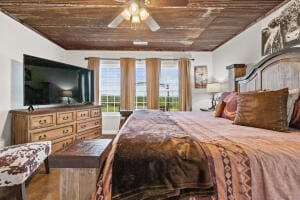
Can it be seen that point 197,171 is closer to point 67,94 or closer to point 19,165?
point 19,165

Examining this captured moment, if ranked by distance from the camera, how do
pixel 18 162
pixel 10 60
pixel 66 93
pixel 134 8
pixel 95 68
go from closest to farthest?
pixel 18 162 → pixel 134 8 → pixel 10 60 → pixel 66 93 → pixel 95 68

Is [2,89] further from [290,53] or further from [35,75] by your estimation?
[290,53]

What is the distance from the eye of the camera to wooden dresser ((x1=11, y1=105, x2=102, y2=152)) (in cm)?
334

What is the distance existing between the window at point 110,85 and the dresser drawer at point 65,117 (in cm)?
197

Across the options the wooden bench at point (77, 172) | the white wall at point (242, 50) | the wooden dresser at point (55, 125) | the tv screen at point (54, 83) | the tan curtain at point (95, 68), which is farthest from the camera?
the tan curtain at point (95, 68)

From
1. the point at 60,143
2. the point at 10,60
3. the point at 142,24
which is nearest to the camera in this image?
the point at 10,60

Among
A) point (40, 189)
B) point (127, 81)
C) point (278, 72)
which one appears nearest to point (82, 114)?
point (127, 81)

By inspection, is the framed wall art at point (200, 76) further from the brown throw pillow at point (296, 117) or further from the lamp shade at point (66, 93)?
the brown throw pillow at point (296, 117)

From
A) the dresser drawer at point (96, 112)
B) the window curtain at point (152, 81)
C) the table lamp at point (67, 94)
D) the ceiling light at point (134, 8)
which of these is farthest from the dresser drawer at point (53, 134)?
the window curtain at point (152, 81)

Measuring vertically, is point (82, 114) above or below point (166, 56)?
below

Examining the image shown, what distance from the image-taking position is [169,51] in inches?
247

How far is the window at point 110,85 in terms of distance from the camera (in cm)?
624

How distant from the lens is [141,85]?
6.28m

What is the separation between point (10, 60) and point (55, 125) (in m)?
1.26
